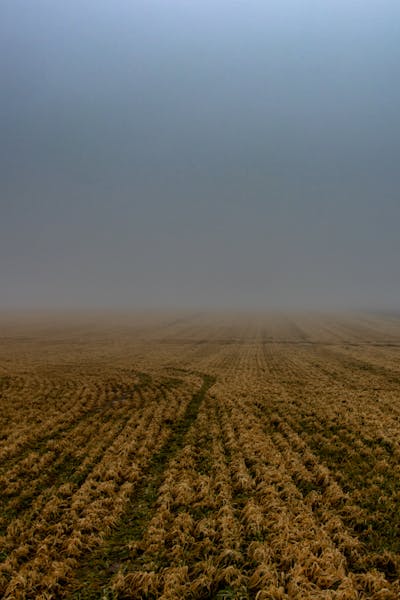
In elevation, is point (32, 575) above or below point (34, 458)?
above

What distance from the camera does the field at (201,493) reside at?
7215 mm

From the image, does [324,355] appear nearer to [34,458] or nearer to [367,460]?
[367,460]

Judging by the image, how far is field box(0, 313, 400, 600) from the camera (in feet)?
23.7

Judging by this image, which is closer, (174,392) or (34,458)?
(34,458)

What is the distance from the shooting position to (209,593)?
271 inches

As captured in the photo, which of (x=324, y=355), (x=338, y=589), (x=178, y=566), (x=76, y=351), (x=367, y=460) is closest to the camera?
(x=338, y=589)

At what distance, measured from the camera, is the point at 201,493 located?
11.0 m

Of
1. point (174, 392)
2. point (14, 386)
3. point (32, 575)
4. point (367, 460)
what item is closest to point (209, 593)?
point (32, 575)

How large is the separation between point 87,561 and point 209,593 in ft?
12.2

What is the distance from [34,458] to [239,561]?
11727 mm

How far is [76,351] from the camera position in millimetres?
51438

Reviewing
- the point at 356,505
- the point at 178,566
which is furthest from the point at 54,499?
the point at 356,505

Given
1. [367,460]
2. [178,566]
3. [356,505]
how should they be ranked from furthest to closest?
[367,460] < [356,505] < [178,566]

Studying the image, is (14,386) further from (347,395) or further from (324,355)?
(324,355)
